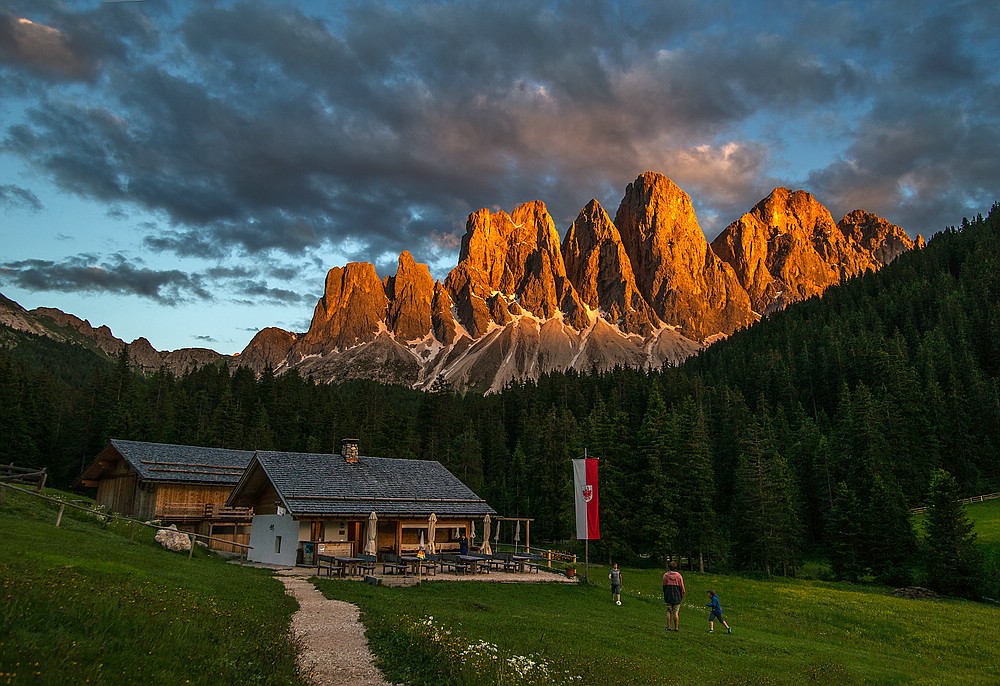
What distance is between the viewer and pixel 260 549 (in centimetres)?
3881

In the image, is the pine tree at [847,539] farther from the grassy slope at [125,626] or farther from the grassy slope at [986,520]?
the grassy slope at [125,626]

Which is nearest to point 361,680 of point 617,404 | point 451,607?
point 451,607

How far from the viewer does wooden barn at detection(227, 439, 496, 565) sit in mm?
36344

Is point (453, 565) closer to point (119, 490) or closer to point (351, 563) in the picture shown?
point (351, 563)

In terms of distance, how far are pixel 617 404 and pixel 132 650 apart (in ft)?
319

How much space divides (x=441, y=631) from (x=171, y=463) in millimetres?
41900

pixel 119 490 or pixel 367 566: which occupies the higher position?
pixel 119 490

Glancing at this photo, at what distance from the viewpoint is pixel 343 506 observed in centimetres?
3697

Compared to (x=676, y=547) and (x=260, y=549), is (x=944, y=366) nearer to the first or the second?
(x=676, y=547)

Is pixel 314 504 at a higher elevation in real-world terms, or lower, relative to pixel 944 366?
lower

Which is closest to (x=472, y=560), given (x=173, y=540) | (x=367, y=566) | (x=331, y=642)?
(x=367, y=566)

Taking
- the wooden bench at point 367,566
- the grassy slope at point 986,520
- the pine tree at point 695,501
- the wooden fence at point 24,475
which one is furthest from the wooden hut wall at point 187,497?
the grassy slope at point 986,520

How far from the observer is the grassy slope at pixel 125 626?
759 cm

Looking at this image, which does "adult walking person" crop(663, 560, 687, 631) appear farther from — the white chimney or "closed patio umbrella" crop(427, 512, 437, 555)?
the white chimney
